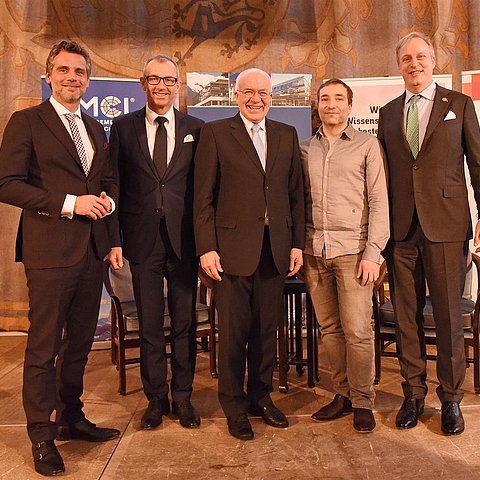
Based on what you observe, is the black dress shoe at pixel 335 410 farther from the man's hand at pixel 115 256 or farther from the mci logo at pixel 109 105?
the mci logo at pixel 109 105

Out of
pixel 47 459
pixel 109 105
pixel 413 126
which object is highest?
pixel 109 105

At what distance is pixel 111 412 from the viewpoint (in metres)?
3.54

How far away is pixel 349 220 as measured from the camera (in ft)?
10.0

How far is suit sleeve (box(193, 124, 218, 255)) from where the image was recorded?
3.02 metres

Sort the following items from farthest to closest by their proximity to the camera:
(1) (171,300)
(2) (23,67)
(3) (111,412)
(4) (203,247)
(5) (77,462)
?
(2) (23,67) < (3) (111,412) < (1) (171,300) < (4) (203,247) < (5) (77,462)

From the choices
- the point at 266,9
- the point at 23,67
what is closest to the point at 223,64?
the point at 266,9

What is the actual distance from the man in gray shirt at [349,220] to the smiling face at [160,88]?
77cm

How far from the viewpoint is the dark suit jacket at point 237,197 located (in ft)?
9.91

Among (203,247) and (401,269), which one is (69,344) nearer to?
(203,247)

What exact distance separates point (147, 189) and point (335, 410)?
5.13 ft

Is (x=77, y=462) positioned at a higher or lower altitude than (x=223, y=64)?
lower

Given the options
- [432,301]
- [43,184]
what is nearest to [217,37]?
[43,184]

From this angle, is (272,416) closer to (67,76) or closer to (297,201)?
(297,201)

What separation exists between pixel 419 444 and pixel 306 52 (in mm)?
3712
